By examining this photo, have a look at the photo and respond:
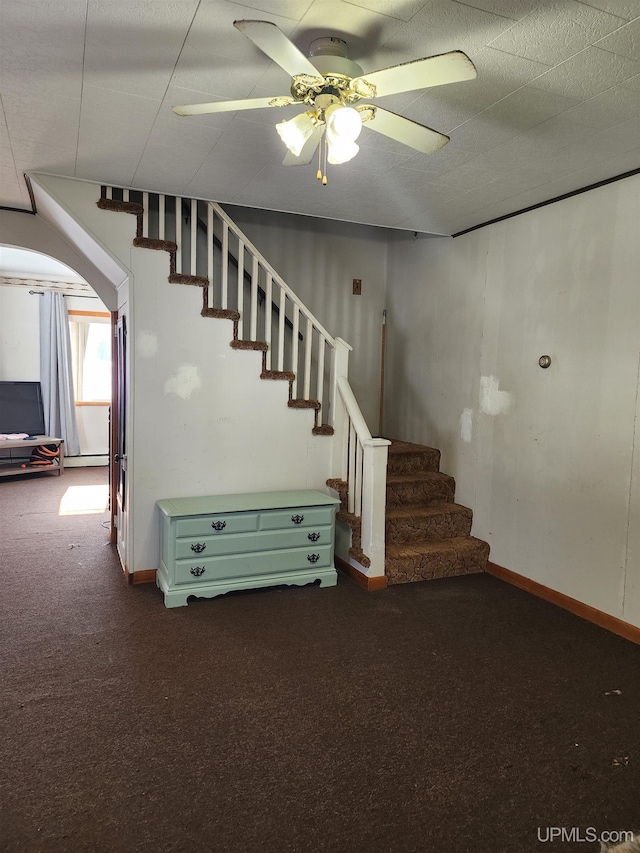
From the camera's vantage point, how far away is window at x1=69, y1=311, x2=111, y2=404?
8.43m

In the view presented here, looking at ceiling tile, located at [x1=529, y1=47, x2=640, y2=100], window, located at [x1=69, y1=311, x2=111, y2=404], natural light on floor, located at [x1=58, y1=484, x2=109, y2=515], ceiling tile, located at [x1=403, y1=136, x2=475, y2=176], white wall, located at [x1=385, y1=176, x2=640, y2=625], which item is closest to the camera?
ceiling tile, located at [x1=529, y1=47, x2=640, y2=100]

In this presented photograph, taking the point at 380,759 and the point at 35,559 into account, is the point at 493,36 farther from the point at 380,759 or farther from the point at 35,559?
the point at 35,559

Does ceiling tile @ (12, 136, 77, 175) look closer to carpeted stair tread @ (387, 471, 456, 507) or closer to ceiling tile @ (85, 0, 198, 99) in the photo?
ceiling tile @ (85, 0, 198, 99)

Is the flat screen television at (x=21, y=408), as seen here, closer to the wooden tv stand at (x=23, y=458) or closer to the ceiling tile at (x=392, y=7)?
the wooden tv stand at (x=23, y=458)

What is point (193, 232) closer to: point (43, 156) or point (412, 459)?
point (43, 156)

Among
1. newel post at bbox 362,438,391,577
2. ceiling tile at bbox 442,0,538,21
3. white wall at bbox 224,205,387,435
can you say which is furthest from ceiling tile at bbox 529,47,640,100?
white wall at bbox 224,205,387,435

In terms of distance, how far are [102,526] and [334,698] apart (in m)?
3.51

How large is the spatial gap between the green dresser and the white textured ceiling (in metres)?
2.04

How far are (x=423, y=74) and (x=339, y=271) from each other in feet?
11.8

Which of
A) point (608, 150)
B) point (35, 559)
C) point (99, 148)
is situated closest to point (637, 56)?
point (608, 150)

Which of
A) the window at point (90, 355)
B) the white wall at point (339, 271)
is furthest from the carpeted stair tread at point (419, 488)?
the window at point (90, 355)

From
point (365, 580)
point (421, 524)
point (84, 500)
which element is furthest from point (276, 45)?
point (84, 500)

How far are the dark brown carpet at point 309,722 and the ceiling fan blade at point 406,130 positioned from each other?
7.74 ft

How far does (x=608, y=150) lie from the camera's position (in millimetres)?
2799
